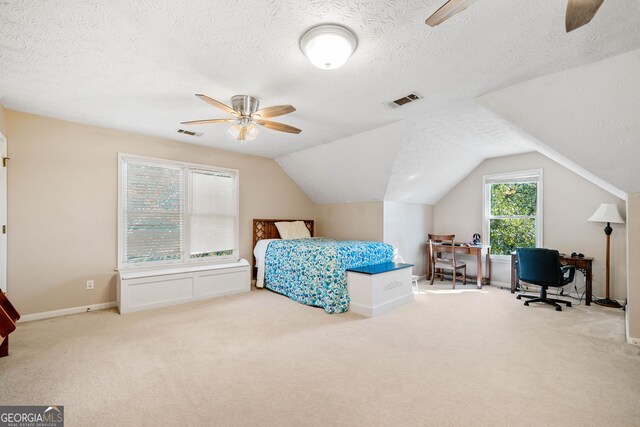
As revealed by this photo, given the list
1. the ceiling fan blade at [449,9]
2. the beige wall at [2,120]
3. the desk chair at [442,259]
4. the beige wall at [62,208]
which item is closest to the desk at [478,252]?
the desk chair at [442,259]

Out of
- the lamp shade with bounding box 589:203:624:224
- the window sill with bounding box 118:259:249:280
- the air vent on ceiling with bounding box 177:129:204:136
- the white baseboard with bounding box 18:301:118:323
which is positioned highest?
the air vent on ceiling with bounding box 177:129:204:136

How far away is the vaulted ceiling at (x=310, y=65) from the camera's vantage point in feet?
5.59

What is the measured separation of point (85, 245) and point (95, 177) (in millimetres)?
907

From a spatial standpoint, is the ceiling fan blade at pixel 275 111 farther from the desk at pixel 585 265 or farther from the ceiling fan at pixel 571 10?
the desk at pixel 585 265

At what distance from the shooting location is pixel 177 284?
4008 mm

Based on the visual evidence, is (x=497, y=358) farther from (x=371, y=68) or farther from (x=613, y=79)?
(x=371, y=68)

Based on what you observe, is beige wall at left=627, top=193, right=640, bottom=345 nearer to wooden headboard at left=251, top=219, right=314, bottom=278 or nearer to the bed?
the bed

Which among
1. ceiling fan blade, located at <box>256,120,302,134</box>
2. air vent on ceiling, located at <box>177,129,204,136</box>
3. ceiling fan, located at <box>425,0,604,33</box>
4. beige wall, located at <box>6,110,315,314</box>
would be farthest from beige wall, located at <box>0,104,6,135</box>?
ceiling fan, located at <box>425,0,604,33</box>

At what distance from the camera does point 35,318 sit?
3320mm

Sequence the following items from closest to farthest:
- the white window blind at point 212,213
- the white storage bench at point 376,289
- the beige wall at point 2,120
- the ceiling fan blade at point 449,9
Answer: the ceiling fan blade at point 449,9 < the beige wall at point 2,120 < the white storage bench at point 376,289 < the white window blind at point 212,213

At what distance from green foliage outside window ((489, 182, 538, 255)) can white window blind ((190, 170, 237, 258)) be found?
16.1 ft

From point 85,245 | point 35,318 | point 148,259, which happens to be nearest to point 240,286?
point 148,259

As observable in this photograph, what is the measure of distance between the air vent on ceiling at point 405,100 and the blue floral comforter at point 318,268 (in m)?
1.92

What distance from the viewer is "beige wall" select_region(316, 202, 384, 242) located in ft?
17.0
